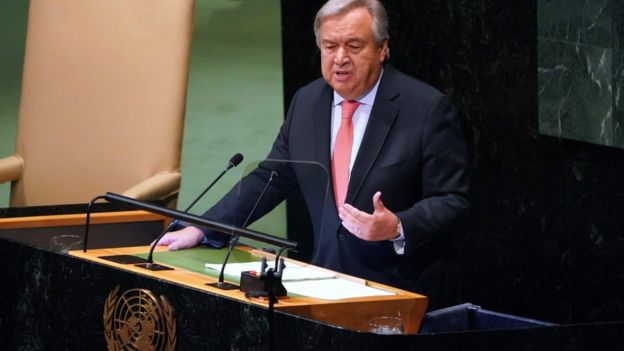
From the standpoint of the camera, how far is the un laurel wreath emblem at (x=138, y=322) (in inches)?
122

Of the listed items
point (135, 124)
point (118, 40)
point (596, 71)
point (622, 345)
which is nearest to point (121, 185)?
point (135, 124)

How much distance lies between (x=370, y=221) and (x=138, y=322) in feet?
2.02

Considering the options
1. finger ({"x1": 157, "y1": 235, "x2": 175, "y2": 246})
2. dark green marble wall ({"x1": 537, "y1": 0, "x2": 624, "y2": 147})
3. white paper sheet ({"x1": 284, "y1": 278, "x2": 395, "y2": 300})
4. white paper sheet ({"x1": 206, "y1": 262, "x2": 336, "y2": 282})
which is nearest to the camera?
white paper sheet ({"x1": 284, "y1": 278, "x2": 395, "y2": 300})

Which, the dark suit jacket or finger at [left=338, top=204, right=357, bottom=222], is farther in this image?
the dark suit jacket

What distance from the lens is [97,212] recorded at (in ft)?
13.4

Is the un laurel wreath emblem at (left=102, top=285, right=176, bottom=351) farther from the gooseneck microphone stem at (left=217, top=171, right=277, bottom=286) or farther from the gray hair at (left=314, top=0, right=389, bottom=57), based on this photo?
the gray hair at (left=314, top=0, right=389, bottom=57)

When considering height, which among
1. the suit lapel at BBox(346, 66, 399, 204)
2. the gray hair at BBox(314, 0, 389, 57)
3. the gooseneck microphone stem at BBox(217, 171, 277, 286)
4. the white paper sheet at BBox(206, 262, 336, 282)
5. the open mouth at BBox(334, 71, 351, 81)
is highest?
the gray hair at BBox(314, 0, 389, 57)

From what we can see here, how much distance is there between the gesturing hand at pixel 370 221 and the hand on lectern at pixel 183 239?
489 mm

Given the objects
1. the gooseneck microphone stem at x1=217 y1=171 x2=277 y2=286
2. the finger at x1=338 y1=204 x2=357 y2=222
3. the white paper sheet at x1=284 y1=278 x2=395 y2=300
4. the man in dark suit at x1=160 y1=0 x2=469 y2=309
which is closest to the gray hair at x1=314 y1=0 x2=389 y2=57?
the man in dark suit at x1=160 y1=0 x2=469 y2=309

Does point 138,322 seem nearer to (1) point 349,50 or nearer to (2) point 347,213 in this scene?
(2) point 347,213

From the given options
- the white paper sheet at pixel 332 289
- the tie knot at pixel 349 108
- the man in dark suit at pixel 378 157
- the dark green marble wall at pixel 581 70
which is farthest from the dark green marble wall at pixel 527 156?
the white paper sheet at pixel 332 289

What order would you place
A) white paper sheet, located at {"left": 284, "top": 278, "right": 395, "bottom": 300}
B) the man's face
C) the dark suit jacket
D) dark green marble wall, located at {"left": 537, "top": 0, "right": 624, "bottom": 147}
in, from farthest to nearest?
dark green marble wall, located at {"left": 537, "top": 0, "right": 624, "bottom": 147}
the man's face
the dark suit jacket
white paper sheet, located at {"left": 284, "top": 278, "right": 395, "bottom": 300}

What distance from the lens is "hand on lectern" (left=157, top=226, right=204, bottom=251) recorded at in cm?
364

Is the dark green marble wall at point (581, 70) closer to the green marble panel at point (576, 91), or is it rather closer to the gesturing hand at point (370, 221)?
the green marble panel at point (576, 91)
